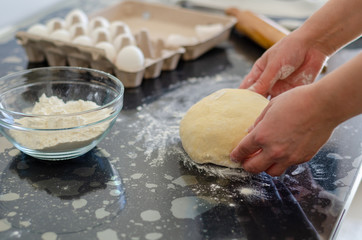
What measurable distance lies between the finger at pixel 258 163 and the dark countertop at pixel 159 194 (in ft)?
0.16

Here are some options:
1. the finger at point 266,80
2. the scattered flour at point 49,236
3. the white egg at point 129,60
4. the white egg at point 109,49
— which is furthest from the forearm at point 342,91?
the white egg at point 109,49

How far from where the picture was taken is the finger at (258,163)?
0.90 metres

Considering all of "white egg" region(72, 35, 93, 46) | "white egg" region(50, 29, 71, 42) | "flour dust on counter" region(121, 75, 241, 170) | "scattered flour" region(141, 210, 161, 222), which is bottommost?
"flour dust on counter" region(121, 75, 241, 170)

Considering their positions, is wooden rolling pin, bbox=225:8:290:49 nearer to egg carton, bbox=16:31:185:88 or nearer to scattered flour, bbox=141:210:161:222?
egg carton, bbox=16:31:185:88

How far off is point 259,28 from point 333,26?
0.65m

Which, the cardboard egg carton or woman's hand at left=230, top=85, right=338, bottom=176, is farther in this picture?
the cardboard egg carton

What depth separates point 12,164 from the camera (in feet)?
3.36

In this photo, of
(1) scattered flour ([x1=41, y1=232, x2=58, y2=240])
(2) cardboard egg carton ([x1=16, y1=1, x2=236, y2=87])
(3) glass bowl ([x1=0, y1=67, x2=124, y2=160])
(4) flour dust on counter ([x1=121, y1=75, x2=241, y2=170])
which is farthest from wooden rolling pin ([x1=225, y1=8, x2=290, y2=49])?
(1) scattered flour ([x1=41, y1=232, x2=58, y2=240])

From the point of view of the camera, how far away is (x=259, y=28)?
177cm

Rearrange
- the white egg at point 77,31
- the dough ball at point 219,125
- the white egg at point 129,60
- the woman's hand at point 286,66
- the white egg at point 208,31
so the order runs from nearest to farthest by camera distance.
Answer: the dough ball at point 219,125
the woman's hand at point 286,66
the white egg at point 129,60
the white egg at point 77,31
the white egg at point 208,31

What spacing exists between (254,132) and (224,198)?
17cm

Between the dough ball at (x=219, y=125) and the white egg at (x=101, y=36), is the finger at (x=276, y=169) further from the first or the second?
the white egg at (x=101, y=36)

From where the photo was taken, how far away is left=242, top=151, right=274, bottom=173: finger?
0.90m

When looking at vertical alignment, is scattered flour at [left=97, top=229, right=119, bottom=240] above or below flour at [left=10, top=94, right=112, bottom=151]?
below
